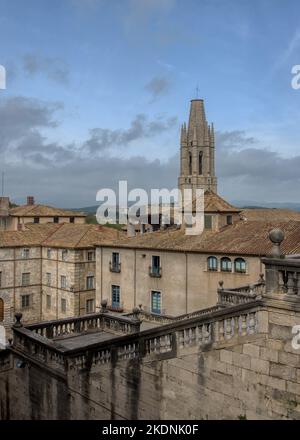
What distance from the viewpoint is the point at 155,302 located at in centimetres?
3356

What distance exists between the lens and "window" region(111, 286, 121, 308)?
36.6 m

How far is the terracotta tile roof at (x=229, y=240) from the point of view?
28719 mm

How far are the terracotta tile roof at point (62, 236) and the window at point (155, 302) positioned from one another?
11827 mm

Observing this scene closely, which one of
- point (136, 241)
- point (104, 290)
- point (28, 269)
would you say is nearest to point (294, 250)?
point (136, 241)

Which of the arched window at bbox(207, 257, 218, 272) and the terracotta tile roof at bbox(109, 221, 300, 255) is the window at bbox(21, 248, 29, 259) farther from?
the arched window at bbox(207, 257, 218, 272)

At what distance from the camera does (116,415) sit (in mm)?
11242

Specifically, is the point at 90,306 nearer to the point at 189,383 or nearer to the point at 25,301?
the point at 25,301

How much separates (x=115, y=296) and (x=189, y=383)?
27.1 meters

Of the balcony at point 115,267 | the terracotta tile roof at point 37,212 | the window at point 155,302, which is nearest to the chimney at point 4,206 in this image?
the terracotta tile roof at point 37,212

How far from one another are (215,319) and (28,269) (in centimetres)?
4051

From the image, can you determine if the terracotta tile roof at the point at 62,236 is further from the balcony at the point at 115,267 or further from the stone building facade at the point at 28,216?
the balcony at the point at 115,267

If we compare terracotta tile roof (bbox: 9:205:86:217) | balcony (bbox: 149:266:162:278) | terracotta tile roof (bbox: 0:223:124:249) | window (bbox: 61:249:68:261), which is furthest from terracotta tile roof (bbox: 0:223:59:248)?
balcony (bbox: 149:266:162:278)

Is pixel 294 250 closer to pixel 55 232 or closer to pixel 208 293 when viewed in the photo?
pixel 208 293

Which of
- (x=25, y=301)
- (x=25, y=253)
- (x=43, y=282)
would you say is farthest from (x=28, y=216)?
(x=25, y=301)
